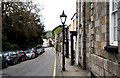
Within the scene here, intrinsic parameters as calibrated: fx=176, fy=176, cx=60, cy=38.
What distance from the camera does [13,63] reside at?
19844 millimetres

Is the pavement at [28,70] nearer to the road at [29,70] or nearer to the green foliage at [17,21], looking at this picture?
the road at [29,70]

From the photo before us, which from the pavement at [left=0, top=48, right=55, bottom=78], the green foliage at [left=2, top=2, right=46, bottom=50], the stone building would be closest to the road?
the pavement at [left=0, top=48, right=55, bottom=78]

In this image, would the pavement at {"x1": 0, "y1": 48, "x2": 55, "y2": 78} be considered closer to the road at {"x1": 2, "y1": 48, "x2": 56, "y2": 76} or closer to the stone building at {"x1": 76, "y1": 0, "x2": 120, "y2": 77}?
the road at {"x1": 2, "y1": 48, "x2": 56, "y2": 76}

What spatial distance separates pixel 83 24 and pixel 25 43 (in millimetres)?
30119

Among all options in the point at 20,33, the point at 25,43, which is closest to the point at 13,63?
the point at 20,33

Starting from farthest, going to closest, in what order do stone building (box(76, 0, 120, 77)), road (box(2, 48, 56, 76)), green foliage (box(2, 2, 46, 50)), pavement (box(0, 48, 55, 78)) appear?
green foliage (box(2, 2, 46, 50))
road (box(2, 48, 56, 76))
pavement (box(0, 48, 55, 78))
stone building (box(76, 0, 120, 77))

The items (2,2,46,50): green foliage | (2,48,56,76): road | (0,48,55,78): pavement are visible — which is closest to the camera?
(0,48,55,78): pavement

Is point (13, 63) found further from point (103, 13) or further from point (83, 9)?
point (103, 13)

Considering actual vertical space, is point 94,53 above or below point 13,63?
above

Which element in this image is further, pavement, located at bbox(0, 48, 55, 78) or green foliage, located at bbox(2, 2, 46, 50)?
A: green foliage, located at bbox(2, 2, 46, 50)

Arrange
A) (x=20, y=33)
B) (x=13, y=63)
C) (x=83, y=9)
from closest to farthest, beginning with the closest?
(x=83, y=9) < (x=13, y=63) < (x=20, y=33)

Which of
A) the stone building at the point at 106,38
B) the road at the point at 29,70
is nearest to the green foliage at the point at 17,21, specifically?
the road at the point at 29,70

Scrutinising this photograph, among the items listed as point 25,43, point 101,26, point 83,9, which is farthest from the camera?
point 25,43

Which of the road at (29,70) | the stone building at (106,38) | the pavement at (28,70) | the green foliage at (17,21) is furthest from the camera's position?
the green foliage at (17,21)
